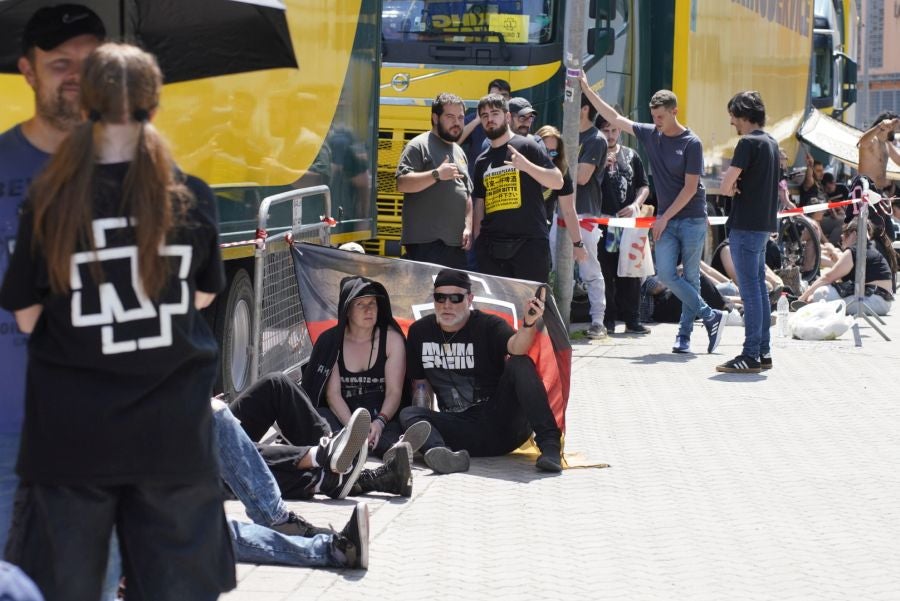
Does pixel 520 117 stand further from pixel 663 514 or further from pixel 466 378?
pixel 663 514

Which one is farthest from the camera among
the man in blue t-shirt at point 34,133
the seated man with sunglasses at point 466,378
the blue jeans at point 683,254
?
the blue jeans at point 683,254

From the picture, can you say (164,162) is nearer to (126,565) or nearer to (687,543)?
(126,565)

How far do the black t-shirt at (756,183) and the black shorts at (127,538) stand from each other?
317 inches

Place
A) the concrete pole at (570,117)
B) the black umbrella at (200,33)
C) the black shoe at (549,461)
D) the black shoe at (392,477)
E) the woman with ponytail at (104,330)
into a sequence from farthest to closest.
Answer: the concrete pole at (570,117) → the black shoe at (549,461) → the black shoe at (392,477) → the black umbrella at (200,33) → the woman with ponytail at (104,330)

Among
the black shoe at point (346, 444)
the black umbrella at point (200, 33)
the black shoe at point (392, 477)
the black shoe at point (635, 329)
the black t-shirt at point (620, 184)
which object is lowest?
the black shoe at point (635, 329)

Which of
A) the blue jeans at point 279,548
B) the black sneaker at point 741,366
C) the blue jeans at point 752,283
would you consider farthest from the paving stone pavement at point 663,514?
the blue jeans at point 752,283

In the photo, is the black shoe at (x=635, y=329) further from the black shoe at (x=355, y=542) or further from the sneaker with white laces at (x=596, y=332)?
the black shoe at (x=355, y=542)

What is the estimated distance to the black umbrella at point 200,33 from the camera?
5.23m

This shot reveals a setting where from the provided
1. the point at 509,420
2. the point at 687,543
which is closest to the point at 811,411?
the point at 509,420

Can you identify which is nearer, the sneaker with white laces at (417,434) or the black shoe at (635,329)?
the sneaker with white laces at (417,434)

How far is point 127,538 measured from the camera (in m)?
3.49

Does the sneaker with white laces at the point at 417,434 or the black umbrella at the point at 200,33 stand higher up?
the black umbrella at the point at 200,33

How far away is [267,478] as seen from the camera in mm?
5562

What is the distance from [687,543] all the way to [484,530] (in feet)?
2.71
